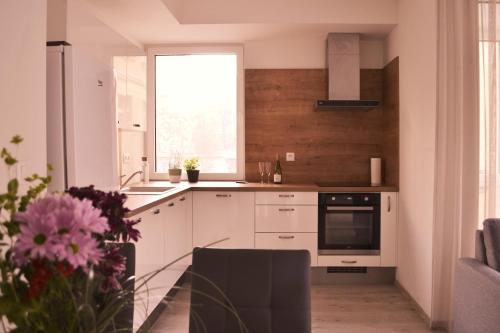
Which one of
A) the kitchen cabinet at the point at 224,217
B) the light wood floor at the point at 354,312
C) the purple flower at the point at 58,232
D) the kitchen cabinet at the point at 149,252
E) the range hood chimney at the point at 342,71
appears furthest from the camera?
the range hood chimney at the point at 342,71

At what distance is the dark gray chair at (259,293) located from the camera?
1364 mm

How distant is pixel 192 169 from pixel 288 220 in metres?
1.11

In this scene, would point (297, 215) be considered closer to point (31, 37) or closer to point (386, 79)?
point (386, 79)

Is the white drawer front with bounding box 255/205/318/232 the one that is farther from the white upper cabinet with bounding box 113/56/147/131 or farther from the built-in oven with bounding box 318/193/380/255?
the white upper cabinet with bounding box 113/56/147/131

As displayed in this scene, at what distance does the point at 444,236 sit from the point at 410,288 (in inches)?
32.4

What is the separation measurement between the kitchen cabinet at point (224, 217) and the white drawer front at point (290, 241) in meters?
0.10

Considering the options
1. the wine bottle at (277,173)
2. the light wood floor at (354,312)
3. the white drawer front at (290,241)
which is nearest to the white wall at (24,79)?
the light wood floor at (354,312)

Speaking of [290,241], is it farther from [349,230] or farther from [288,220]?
[349,230]

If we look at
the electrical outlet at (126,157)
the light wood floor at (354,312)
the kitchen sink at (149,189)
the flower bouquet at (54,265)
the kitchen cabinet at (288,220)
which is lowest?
the light wood floor at (354,312)

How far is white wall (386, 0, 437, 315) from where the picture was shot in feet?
10.6

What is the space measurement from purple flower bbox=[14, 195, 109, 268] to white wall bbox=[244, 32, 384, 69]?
430 cm

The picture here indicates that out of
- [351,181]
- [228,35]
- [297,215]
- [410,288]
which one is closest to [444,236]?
[410,288]

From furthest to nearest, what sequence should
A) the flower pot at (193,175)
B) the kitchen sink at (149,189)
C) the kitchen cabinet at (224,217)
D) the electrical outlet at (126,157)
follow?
the flower pot at (193,175) → the kitchen cabinet at (224,217) → the electrical outlet at (126,157) → the kitchen sink at (149,189)

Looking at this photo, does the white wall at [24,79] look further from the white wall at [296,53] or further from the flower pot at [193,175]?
the white wall at [296,53]
